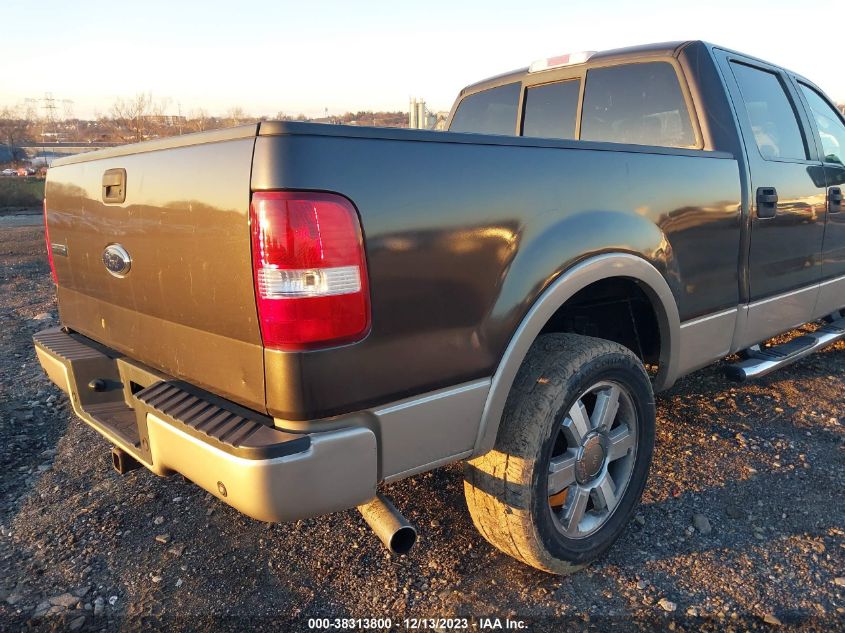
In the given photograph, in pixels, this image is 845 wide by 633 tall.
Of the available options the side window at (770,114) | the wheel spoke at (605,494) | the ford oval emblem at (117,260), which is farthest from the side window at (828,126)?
the ford oval emblem at (117,260)

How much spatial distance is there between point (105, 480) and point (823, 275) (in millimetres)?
4337

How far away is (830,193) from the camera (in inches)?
145

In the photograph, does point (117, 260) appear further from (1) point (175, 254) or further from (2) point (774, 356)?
(2) point (774, 356)

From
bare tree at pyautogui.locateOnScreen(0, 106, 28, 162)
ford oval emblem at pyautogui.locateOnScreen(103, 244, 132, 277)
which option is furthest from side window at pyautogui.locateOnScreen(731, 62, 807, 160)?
bare tree at pyautogui.locateOnScreen(0, 106, 28, 162)

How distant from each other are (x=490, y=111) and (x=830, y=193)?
86.5 inches

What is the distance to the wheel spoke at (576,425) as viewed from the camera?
224 centimetres

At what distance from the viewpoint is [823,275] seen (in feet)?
12.4

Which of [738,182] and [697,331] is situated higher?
[738,182]

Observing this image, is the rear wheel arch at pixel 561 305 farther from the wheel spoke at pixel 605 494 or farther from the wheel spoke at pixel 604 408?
the wheel spoke at pixel 605 494

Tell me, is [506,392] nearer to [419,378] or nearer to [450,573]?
[419,378]

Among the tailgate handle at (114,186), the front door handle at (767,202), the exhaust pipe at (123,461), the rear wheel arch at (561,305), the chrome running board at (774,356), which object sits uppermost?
the tailgate handle at (114,186)

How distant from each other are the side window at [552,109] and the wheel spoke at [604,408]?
1.81 m

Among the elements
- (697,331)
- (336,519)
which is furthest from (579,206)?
(336,519)

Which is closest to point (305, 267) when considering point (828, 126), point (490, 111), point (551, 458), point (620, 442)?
point (551, 458)
